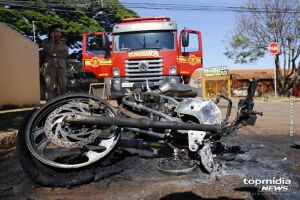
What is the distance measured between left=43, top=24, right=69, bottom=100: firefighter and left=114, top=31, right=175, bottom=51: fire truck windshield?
102 inches

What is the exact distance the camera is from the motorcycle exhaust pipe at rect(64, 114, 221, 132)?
3721 mm

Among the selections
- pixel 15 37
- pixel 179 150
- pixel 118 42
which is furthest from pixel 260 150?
pixel 15 37

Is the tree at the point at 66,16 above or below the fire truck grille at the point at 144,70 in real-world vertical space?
above

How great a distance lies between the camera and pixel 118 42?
10773mm

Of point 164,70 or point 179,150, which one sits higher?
point 164,70

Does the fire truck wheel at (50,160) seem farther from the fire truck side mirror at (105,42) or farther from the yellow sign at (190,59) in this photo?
the fire truck side mirror at (105,42)

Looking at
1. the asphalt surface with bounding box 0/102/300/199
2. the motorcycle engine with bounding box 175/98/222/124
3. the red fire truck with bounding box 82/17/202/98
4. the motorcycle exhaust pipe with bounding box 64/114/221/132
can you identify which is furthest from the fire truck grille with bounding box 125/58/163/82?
the motorcycle exhaust pipe with bounding box 64/114/221/132

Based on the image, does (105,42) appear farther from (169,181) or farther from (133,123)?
(169,181)

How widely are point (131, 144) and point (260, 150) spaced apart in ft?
5.77

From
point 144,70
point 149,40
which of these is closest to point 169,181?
point 144,70

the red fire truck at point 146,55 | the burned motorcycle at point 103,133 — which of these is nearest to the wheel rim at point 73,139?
the burned motorcycle at point 103,133

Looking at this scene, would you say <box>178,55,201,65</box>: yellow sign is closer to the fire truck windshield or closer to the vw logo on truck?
the fire truck windshield

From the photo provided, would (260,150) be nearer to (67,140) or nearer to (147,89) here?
(147,89)

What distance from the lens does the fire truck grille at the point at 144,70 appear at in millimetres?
10461
